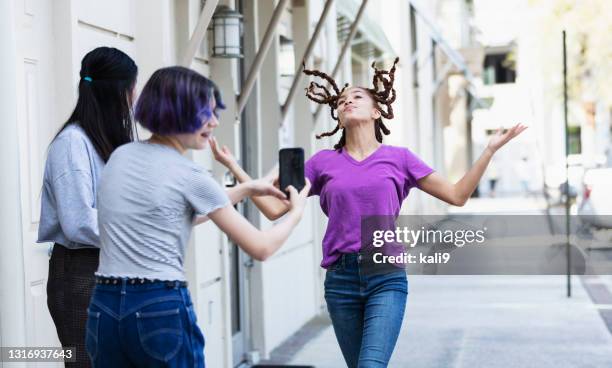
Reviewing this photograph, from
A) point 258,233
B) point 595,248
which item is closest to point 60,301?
point 258,233

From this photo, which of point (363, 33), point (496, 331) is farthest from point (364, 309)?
point (363, 33)

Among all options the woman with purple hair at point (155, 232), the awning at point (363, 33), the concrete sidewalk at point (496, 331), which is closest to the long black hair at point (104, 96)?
the woman with purple hair at point (155, 232)

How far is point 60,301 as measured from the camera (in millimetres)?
3758

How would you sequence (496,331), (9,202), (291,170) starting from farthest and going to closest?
(496,331)
(9,202)
(291,170)

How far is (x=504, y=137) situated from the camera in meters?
4.54

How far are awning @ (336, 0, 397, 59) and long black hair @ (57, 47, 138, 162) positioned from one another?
7144 millimetres

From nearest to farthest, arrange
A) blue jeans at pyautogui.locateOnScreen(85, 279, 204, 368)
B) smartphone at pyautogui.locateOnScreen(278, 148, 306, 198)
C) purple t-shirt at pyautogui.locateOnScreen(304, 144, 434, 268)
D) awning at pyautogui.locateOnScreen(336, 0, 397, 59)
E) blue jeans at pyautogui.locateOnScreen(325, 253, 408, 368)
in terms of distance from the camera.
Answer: blue jeans at pyautogui.locateOnScreen(85, 279, 204, 368)
smartphone at pyautogui.locateOnScreen(278, 148, 306, 198)
blue jeans at pyautogui.locateOnScreen(325, 253, 408, 368)
purple t-shirt at pyautogui.locateOnScreen(304, 144, 434, 268)
awning at pyautogui.locateOnScreen(336, 0, 397, 59)

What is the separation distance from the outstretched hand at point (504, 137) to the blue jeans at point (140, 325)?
194cm

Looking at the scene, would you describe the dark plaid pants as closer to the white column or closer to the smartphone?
the white column

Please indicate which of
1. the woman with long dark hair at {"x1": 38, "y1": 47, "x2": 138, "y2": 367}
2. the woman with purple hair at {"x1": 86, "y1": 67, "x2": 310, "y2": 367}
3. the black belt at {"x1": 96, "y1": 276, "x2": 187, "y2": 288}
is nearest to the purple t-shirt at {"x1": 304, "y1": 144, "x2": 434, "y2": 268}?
the woman with long dark hair at {"x1": 38, "y1": 47, "x2": 138, "y2": 367}

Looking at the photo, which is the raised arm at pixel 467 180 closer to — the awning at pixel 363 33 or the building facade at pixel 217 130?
the building facade at pixel 217 130

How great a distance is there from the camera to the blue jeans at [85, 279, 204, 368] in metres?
2.93

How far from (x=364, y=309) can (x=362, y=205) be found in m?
0.43

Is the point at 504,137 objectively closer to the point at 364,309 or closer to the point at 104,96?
the point at 364,309
